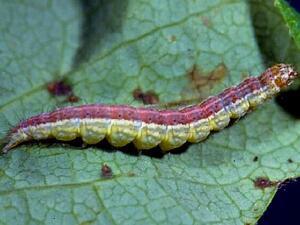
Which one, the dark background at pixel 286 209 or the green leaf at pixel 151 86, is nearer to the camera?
the green leaf at pixel 151 86

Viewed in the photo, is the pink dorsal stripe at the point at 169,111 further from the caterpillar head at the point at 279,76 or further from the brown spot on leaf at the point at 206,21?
the brown spot on leaf at the point at 206,21

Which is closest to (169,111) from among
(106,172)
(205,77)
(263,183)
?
(205,77)

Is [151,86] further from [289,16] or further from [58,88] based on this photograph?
[289,16]

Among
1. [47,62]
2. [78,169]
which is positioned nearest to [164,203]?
[78,169]

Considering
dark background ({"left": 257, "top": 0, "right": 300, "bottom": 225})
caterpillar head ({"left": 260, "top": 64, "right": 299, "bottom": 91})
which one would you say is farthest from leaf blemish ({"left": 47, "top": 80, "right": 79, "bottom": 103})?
dark background ({"left": 257, "top": 0, "right": 300, "bottom": 225})

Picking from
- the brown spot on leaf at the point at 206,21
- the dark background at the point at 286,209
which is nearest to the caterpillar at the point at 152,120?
the brown spot on leaf at the point at 206,21

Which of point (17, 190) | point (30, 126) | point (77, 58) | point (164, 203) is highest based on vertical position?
point (77, 58)

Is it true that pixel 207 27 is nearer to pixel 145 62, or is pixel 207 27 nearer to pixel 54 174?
pixel 145 62
